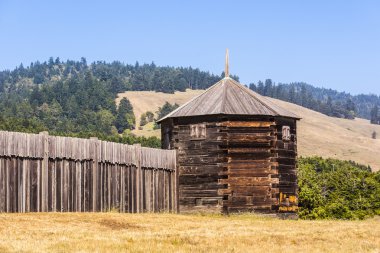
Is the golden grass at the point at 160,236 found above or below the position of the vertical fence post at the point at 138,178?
below

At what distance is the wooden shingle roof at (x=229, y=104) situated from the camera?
3416cm

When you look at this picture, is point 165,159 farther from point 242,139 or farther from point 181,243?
point 181,243

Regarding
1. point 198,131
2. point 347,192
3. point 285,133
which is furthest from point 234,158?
point 347,192

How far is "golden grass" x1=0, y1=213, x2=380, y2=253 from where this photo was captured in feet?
58.2

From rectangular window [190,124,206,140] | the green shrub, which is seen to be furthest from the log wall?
the green shrub

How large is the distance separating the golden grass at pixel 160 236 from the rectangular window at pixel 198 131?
8.56 metres

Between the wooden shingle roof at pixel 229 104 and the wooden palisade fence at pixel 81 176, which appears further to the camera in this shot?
the wooden shingle roof at pixel 229 104

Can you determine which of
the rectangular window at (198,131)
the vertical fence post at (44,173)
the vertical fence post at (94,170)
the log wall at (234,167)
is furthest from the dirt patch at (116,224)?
the rectangular window at (198,131)

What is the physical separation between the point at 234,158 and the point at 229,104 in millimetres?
3038

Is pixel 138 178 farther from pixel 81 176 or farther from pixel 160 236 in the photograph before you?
pixel 160 236

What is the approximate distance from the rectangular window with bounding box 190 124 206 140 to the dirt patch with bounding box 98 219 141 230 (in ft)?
35.3

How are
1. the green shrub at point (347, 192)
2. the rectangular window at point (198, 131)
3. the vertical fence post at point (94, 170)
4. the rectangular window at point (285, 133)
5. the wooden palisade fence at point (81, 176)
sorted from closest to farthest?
the wooden palisade fence at point (81, 176)
the vertical fence post at point (94, 170)
the rectangular window at point (198, 131)
the rectangular window at point (285, 133)
the green shrub at point (347, 192)

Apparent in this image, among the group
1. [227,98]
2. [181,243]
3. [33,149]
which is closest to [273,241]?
[181,243]

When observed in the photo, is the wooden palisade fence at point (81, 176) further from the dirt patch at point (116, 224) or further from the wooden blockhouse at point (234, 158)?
the dirt patch at point (116, 224)
